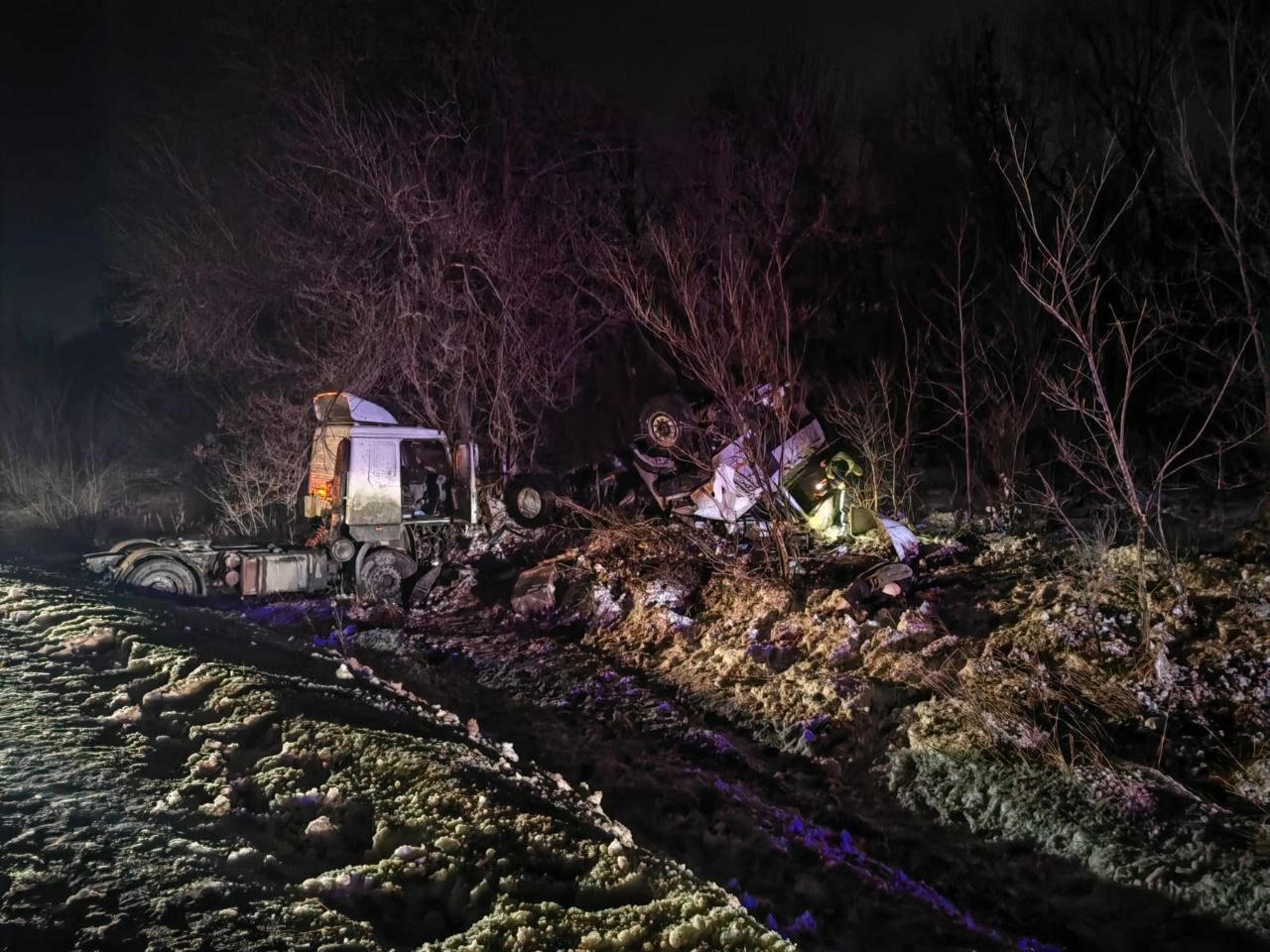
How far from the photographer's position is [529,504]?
54.9ft

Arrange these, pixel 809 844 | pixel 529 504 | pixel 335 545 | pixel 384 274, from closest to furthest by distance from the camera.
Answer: pixel 809 844
pixel 335 545
pixel 529 504
pixel 384 274

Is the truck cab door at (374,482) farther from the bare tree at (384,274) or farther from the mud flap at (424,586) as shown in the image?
the bare tree at (384,274)

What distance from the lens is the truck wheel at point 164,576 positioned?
1283 cm

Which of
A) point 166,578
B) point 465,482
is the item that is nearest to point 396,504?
point 465,482

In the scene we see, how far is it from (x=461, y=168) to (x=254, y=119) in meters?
5.04

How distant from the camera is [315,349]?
1998 centimetres

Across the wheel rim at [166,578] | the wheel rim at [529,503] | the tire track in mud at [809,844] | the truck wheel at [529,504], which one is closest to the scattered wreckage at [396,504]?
the wheel rim at [166,578]

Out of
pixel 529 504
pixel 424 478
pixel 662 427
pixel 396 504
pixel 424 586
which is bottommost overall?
pixel 424 586

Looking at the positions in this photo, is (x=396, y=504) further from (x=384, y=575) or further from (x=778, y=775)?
(x=778, y=775)

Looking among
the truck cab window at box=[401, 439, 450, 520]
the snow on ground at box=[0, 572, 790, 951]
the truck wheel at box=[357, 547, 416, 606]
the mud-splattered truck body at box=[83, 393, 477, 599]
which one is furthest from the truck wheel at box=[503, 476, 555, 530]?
→ the snow on ground at box=[0, 572, 790, 951]

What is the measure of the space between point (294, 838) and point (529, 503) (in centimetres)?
1256

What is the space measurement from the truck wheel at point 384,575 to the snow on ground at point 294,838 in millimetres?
6818

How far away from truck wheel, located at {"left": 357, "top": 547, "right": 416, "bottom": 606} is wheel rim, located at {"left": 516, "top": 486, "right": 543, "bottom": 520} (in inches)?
120

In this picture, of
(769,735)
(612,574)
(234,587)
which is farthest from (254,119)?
(769,735)
